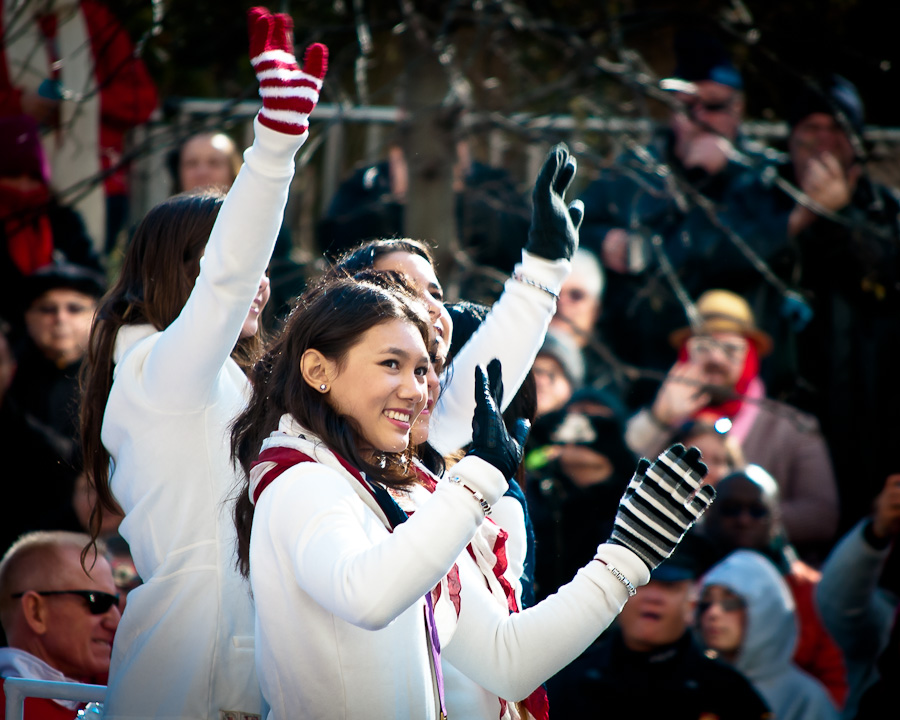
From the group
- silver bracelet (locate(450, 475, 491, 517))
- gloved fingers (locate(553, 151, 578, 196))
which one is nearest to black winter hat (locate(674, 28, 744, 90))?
gloved fingers (locate(553, 151, 578, 196))

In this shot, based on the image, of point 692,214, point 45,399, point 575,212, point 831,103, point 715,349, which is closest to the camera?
point 575,212

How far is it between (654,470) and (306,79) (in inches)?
34.2

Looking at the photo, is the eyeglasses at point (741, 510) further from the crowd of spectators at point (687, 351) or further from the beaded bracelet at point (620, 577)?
the beaded bracelet at point (620, 577)

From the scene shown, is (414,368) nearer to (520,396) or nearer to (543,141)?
(520,396)

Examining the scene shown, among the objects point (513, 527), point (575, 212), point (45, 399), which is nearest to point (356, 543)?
point (513, 527)

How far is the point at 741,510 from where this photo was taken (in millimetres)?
3996

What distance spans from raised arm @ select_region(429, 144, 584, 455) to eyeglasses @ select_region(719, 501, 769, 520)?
5.90 feet

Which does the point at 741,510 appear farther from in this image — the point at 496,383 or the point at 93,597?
the point at 496,383

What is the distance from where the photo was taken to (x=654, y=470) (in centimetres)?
179

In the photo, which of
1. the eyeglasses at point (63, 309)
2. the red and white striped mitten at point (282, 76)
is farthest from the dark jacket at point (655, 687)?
the eyeglasses at point (63, 309)

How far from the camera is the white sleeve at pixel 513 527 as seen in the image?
6.98ft

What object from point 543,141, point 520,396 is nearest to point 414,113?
point 543,141

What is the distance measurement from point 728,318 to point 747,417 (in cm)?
43

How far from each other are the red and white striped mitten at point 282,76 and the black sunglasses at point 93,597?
1.70 metres
